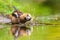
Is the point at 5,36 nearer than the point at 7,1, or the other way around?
the point at 5,36

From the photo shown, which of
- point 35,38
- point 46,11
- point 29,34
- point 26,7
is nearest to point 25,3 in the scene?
point 26,7

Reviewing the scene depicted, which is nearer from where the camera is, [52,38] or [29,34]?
[52,38]

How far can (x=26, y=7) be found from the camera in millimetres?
7949

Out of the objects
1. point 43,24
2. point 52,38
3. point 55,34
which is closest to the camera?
point 52,38

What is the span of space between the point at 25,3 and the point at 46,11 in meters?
0.69

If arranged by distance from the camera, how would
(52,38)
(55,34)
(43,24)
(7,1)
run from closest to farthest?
1. (52,38)
2. (55,34)
3. (43,24)
4. (7,1)

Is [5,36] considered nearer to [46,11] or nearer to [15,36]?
[15,36]

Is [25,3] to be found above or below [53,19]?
above

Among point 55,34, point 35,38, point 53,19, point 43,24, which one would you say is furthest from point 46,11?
point 35,38

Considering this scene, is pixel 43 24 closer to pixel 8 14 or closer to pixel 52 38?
pixel 8 14

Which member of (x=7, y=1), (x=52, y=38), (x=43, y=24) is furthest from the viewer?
(x=7, y=1)

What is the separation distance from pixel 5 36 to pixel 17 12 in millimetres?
2021

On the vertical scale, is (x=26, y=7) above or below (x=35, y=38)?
above

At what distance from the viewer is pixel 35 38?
523 centimetres
